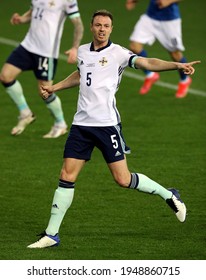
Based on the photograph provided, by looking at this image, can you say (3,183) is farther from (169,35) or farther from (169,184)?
(169,35)

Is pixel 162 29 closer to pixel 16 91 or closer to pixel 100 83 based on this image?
pixel 16 91

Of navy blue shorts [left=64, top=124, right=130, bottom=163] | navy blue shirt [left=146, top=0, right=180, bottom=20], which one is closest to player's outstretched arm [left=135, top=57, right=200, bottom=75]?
navy blue shorts [left=64, top=124, right=130, bottom=163]

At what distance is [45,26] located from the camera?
19297mm

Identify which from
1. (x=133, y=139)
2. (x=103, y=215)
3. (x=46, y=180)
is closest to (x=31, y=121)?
(x=133, y=139)

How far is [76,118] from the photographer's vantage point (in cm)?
1301

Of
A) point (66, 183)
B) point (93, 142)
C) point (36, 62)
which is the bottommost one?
point (66, 183)

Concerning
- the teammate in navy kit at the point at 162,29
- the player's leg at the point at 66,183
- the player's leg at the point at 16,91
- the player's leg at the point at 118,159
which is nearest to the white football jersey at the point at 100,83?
the player's leg at the point at 118,159

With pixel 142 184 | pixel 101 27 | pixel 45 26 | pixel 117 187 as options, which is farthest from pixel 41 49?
pixel 101 27

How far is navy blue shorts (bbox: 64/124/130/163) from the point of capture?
42.3 feet

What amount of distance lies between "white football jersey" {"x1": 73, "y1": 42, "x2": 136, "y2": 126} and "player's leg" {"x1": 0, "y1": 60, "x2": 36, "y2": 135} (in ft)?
21.0

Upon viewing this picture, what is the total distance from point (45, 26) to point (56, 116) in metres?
1.50

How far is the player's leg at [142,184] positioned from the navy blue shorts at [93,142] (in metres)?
0.12

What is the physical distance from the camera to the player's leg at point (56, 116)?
764 inches

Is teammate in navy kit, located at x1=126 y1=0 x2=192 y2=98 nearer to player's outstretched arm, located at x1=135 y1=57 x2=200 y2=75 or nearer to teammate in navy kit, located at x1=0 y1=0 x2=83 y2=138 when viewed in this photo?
teammate in navy kit, located at x1=0 y1=0 x2=83 y2=138
